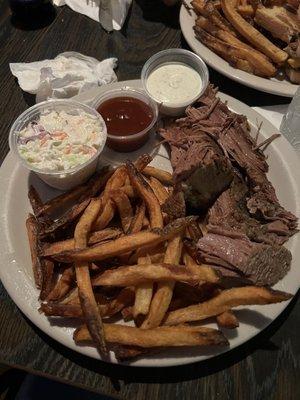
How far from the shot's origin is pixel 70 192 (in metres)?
2.33

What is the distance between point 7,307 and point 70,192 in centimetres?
64

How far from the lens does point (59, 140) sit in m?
2.38

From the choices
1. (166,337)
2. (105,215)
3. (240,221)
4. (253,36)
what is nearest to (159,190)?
(105,215)

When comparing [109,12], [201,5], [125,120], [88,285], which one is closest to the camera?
[88,285]

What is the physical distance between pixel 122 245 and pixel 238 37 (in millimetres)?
1834

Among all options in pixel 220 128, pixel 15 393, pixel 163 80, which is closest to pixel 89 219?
pixel 220 128

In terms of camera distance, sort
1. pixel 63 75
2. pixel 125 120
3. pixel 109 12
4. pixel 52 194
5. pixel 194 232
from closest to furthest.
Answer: pixel 194 232, pixel 52 194, pixel 125 120, pixel 63 75, pixel 109 12

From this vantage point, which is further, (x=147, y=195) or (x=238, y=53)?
(x=238, y=53)

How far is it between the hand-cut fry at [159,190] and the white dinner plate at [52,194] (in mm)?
289

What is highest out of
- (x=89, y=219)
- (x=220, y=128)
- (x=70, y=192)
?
(x=220, y=128)

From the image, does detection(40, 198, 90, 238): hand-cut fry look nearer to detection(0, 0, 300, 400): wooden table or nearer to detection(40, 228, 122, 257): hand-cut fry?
detection(40, 228, 122, 257): hand-cut fry

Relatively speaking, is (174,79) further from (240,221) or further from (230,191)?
(240,221)

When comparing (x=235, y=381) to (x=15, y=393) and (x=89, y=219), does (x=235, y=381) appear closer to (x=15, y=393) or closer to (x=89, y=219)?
(x=89, y=219)

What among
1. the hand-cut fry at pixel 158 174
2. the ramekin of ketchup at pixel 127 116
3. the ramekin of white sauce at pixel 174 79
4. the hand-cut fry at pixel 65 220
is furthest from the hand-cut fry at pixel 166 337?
the ramekin of white sauce at pixel 174 79
